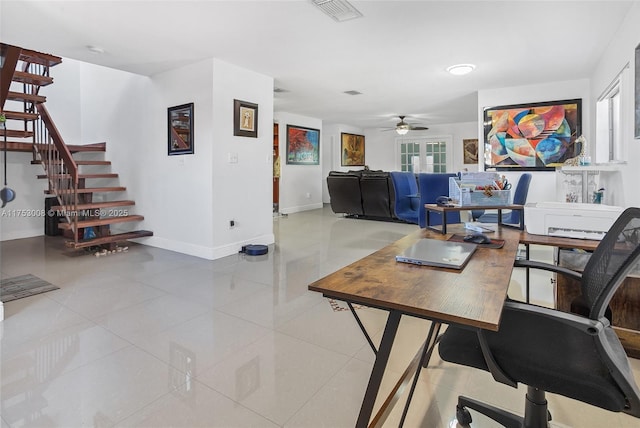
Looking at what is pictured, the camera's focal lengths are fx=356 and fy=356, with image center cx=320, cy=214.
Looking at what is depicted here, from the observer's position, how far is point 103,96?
565 cm

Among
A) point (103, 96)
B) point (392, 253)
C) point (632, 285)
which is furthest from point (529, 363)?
point (103, 96)

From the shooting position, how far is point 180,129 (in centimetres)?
447

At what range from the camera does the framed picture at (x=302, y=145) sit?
8.35 metres

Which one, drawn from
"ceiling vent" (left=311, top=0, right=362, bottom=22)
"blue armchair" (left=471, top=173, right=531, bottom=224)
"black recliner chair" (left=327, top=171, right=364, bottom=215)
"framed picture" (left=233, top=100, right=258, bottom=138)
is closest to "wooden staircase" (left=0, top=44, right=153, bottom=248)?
"framed picture" (left=233, top=100, right=258, bottom=138)

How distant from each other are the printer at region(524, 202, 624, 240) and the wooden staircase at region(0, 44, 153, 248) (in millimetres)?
4563

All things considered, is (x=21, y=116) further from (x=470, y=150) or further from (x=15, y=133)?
(x=470, y=150)

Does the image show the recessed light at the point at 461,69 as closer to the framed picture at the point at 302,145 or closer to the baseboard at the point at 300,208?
the framed picture at the point at 302,145

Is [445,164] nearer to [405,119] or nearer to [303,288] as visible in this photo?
[405,119]

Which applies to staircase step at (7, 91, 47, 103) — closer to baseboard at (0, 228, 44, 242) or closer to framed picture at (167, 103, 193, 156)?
framed picture at (167, 103, 193, 156)

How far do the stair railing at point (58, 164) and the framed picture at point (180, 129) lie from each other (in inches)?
44.5

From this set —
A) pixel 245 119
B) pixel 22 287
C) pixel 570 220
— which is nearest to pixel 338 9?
pixel 245 119

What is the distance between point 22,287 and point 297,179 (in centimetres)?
605

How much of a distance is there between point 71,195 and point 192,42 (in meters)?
2.70

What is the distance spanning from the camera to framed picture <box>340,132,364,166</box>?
1016 centimetres
